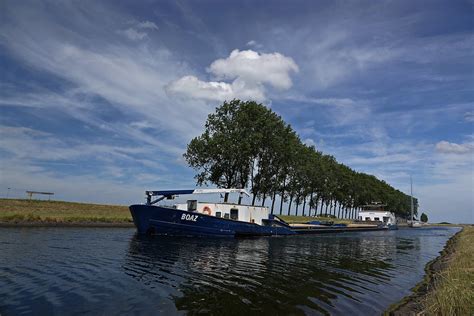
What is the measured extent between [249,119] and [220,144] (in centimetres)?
847

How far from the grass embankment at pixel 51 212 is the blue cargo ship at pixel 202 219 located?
11.4 m

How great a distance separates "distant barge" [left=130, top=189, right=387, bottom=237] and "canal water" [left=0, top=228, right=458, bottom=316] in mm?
11572

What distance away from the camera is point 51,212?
48.8m

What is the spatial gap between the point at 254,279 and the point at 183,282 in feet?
11.2

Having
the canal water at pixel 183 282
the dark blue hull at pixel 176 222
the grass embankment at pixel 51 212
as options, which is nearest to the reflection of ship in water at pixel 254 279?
the canal water at pixel 183 282

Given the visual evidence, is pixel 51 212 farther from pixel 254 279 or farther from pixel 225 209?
pixel 254 279

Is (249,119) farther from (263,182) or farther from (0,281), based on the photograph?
(0,281)

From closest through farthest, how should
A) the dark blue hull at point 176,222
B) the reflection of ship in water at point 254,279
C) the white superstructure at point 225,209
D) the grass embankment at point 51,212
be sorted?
the reflection of ship in water at point 254,279
the dark blue hull at point 176,222
the grass embankment at point 51,212
the white superstructure at point 225,209

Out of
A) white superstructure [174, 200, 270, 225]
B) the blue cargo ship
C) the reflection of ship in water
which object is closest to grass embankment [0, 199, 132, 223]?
the blue cargo ship

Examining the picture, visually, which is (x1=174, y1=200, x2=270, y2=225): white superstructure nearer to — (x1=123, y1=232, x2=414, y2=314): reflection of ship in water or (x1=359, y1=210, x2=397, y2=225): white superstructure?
(x1=123, y1=232, x2=414, y2=314): reflection of ship in water

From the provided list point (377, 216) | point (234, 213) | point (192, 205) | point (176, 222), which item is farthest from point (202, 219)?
point (377, 216)

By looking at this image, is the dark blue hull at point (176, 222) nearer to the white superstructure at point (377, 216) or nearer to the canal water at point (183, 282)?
the canal water at point (183, 282)

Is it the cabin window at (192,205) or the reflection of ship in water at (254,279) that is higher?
the cabin window at (192,205)

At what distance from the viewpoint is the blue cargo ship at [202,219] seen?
36719 millimetres
